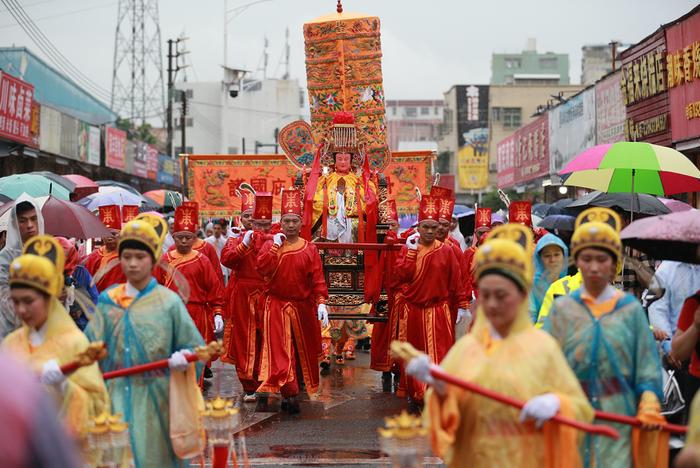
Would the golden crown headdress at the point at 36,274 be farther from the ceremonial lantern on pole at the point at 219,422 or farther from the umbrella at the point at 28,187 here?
the umbrella at the point at 28,187

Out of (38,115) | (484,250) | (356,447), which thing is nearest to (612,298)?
(484,250)

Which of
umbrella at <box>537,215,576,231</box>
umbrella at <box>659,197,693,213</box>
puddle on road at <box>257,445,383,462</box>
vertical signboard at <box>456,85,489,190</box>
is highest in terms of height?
vertical signboard at <box>456,85,489,190</box>

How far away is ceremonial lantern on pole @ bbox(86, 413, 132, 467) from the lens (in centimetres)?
511

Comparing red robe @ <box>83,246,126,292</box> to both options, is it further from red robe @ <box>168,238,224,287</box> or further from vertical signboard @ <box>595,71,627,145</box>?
vertical signboard @ <box>595,71,627,145</box>

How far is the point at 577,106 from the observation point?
1024 inches

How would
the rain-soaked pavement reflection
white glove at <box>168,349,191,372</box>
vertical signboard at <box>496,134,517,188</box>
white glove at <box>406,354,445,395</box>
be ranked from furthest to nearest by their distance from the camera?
1. vertical signboard at <box>496,134,517,188</box>
2. the rain-soaked pavement reflection
3. white glove at <box>168,349,191,372</box>
4. white glove at <box>406,354,445,395</box>

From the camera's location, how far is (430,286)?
10492 millimetres

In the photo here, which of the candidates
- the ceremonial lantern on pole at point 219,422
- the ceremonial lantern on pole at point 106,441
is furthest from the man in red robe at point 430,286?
the ceremonial lantern on pole at point 106,441

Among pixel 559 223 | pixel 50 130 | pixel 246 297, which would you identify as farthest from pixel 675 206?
pixel 50 130

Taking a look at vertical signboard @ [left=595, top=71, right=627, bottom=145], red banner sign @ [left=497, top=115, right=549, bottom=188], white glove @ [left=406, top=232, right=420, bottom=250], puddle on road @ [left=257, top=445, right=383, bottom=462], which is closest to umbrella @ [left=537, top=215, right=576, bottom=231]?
white glove @ [left=406, top=232, right=420, bottom=250]

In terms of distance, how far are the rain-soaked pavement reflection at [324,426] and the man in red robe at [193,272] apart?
1.07 meters

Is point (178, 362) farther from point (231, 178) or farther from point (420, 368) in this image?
point (231, 178)

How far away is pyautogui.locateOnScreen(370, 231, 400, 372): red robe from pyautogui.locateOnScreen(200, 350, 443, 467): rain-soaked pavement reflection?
0.36 metres

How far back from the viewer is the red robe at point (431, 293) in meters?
10.4
